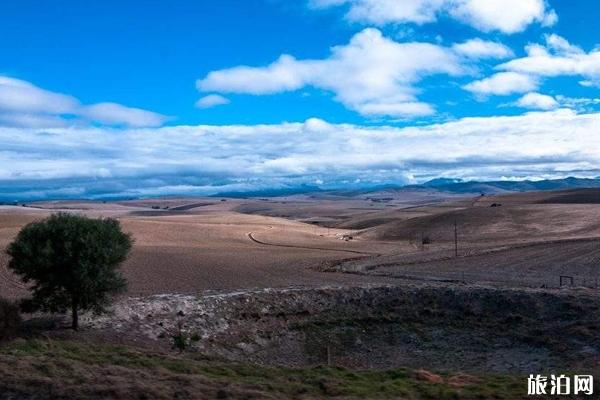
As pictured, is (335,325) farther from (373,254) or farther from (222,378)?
(373,254)

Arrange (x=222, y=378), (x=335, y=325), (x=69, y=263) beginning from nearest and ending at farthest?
(x=222, y=378) < (x=69, y=263) < (x=335, y=325)

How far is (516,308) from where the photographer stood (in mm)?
25609

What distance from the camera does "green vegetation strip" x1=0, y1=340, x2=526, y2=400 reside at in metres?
12.5

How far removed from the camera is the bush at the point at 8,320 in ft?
63.0

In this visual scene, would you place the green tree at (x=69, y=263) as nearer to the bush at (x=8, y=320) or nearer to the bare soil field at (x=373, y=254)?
the bush at (x=8, y=320)

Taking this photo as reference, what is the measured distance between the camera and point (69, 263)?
2095 centimetres

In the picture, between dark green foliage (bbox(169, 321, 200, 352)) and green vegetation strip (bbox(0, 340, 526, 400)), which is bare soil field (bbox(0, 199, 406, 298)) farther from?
green vegetation strip (bbox(0, 340, 526, 400))

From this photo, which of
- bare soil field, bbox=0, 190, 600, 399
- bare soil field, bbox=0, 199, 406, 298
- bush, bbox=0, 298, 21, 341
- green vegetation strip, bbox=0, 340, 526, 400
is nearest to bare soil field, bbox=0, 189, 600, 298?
bare soil field, bbox=0, 199, 406, 298

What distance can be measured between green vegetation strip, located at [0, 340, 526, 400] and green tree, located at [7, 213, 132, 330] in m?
4.59

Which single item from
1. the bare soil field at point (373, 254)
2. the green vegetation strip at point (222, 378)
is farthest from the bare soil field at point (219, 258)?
the green vegetation strip at point (222, 378)

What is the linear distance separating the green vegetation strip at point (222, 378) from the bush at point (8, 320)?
2.81m

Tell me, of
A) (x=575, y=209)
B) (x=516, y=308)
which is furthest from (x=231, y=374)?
(x=575, y=209)

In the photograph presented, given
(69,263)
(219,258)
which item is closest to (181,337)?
(69,263)

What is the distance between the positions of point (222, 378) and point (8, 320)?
9.66 m
